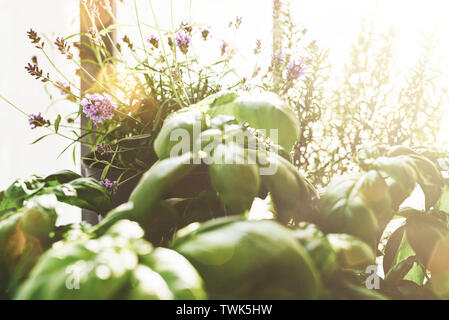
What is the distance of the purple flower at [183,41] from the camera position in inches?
24.9

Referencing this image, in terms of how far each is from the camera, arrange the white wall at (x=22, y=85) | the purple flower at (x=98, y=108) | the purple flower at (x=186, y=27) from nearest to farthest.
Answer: the purple flower at (x=98, y=108) → the purple flower at (x=186, y=27) → the white wall at (x=22, y=85)

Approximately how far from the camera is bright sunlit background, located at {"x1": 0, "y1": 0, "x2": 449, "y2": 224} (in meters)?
0.75

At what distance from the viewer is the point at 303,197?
0.31 metres

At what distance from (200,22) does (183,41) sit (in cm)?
13

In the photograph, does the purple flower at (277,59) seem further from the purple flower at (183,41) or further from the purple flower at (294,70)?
the purple flower at (183,41)

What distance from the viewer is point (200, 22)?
0.74 m

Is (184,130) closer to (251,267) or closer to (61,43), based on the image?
(251,267)

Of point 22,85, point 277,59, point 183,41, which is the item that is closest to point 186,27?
point 183,41

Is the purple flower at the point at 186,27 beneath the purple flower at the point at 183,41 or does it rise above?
above

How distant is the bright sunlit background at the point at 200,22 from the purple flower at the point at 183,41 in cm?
3

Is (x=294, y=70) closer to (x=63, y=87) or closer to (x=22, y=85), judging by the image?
(x=63, y=87)

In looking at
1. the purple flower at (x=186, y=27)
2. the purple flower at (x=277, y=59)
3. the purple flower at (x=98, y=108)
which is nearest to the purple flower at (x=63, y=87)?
the purple flower at (x=98, y=108)

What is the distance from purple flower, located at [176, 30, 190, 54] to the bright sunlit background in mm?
32
